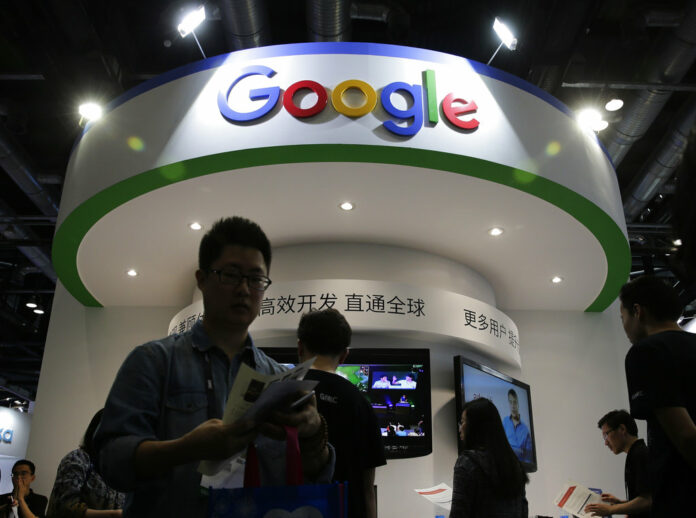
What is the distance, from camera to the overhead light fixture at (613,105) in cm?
568

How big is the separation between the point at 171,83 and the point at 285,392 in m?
3.89

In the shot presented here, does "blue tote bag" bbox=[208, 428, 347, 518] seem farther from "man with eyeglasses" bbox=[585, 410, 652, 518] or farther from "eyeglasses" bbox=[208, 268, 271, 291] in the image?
"man with eyeglasses" bbox=[585, 410, 652, 518]

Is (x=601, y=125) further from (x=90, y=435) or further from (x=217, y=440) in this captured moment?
(x=217, y=440)

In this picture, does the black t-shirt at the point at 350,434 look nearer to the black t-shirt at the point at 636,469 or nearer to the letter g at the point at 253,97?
the black t-shirt at the point at 636,469

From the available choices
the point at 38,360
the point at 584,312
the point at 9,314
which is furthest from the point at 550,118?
the point at 38,360

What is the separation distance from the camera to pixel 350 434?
203 cm

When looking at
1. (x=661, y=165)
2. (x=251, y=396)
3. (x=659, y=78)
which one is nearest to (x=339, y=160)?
(x=251, y=396)

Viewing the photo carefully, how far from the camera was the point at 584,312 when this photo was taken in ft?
22.6

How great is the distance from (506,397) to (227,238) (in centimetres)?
495

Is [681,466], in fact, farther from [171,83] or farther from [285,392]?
[171,83]

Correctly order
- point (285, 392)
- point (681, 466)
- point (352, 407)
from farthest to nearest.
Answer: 1. point (352, 407)
2. point (681, 466)
3. point (285, 392)

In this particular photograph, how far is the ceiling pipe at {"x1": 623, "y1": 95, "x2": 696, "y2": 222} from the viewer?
19.9 feet

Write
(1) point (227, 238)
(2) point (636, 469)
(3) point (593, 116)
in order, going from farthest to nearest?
(3) point (593, 116)
(2) point (636, 469)
(1) point (227, 238)

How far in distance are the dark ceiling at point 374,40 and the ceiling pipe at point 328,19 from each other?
13 millimetres
